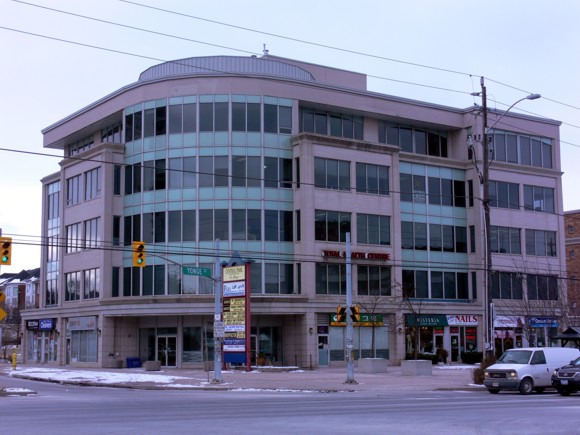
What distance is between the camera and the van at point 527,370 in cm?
2939

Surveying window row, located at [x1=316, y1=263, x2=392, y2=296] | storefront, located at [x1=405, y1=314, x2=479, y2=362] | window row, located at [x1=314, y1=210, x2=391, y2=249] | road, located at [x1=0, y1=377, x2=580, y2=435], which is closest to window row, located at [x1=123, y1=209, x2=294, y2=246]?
window row, located at [x1=314, y1=210, x2=391, y2=249]

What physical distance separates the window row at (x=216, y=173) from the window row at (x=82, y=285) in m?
7.67

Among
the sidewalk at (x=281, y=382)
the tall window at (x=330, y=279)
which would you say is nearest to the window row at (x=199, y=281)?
the tall window at (x=330, y=279)

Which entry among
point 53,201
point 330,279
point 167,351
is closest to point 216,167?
point 330,279

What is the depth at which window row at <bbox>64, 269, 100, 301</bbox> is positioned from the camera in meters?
57.9

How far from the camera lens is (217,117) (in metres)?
54.3

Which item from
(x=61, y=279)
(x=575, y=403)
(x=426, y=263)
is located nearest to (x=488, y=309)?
(x=575, y=403)

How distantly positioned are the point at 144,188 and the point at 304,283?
42.3ft

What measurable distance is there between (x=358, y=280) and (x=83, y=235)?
2058cm

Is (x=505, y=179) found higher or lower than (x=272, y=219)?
higher

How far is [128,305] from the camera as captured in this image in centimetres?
5381

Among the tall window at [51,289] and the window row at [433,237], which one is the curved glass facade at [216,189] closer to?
the window row at [433,237]

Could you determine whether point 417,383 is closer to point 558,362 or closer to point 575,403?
point 558,362

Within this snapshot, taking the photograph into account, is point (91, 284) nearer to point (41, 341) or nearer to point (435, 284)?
point (41, 341)
